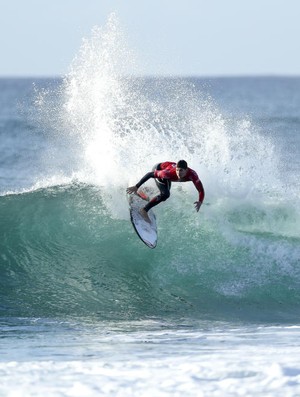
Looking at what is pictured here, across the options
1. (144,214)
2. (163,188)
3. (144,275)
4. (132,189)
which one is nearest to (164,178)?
(163,188)

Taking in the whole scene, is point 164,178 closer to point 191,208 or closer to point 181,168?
point 181,168

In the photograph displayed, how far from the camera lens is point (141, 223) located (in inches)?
526

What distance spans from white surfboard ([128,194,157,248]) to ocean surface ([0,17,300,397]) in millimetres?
611

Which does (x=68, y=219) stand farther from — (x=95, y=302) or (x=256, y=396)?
(x=256, y=396)

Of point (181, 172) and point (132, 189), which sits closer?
point (181, 172)

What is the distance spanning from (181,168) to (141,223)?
1.37 m

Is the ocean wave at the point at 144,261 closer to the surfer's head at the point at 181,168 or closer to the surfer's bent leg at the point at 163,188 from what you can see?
the surfer's bent leg at the point at 163,188

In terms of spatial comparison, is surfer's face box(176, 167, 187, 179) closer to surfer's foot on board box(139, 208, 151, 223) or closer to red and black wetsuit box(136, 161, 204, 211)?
red and black wetsuit box(136, 161, 204, 211)

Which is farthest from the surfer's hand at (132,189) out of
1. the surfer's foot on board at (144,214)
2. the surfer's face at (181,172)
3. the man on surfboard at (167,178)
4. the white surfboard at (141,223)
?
the surfer's face at (181,172)

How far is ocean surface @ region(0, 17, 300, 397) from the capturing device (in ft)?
27.9

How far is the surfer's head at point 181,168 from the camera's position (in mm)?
12336

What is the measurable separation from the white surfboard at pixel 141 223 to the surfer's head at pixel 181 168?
107 centimetres

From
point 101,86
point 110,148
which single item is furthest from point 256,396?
point 101,86

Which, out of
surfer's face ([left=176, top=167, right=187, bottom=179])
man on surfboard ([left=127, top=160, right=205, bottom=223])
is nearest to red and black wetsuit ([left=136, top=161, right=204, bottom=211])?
man on surfboard ([left=127, top=160, right=205, bottom=223])
